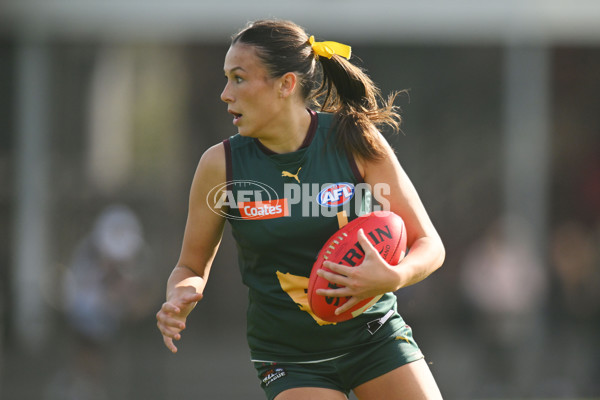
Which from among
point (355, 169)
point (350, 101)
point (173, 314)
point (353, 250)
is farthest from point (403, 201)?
point (173, 314)

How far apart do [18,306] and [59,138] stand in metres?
2.70

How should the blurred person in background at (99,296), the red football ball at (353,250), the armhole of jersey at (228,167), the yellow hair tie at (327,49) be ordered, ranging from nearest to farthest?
the red football ball at (353,250) → the armhole of jersey at (228,167) → the yellow hair tie at (327,49) → the blurred person in background at (99,296)

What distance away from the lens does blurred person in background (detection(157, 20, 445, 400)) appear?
10.9 feet

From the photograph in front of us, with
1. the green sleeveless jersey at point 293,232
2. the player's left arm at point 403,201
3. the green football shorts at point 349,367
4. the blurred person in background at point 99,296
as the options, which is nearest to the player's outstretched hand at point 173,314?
the green sleeveless jersey at point 293,232

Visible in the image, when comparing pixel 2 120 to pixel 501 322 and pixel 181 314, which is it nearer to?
pixel 501 322

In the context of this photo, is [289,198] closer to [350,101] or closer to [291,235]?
[291,235]

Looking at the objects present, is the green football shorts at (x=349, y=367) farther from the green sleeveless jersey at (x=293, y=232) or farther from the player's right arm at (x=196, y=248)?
the player's right arm at (x=196, y=248)

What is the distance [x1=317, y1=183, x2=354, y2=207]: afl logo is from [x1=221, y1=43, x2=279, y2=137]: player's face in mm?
390

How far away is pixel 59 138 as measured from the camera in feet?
42.9

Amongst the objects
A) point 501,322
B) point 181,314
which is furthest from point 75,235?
point 181,314

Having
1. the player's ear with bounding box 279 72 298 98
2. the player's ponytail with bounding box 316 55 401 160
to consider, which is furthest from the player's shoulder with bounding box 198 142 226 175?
the player's ponytail with bounding box 316 55 401 160

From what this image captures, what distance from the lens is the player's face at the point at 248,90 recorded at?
3414 mm

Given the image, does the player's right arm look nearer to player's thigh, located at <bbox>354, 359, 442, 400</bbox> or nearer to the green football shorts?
the green football shorts

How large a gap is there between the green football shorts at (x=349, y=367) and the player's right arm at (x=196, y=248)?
45 centimetres
